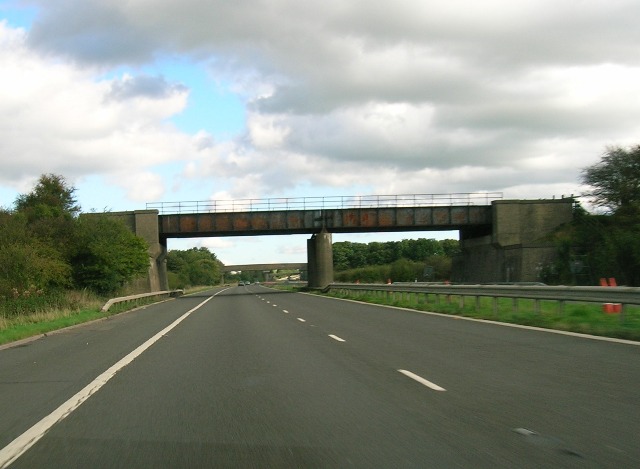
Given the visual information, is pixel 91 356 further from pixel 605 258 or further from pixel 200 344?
pixel 605 258

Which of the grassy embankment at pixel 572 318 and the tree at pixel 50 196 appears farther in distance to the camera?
the tree at pixel 50 196

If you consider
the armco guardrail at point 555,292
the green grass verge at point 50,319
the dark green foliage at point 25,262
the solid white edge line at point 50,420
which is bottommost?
the green grass verge at point 50,319

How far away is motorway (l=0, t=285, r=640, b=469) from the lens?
658 cm

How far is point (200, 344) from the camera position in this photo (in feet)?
58.0

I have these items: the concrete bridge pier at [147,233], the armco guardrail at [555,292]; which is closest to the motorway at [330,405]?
the armco guardrail at [555,292]

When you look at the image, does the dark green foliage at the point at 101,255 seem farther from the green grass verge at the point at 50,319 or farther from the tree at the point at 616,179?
the tree at the point at 616,179

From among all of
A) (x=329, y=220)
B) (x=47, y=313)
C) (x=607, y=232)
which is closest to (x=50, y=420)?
(x=47, y=313)

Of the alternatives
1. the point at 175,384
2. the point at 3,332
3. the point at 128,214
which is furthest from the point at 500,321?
the point at 128,214

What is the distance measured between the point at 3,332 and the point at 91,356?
880cm

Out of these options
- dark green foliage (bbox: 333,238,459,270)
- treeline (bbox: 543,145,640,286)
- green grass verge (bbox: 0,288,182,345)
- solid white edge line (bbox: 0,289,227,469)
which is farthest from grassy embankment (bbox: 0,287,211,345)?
dark green foliage (bbox: 333,238,459,270)

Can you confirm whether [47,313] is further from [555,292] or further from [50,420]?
[50,420]

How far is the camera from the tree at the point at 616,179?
58438mm

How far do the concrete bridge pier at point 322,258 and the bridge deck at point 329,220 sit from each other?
150 centimetres

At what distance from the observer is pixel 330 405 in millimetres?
9008
